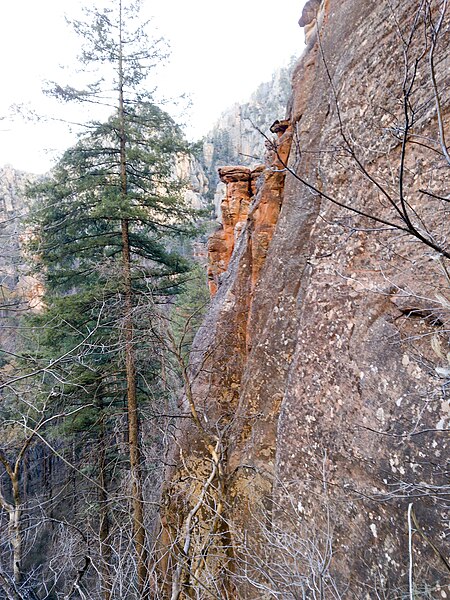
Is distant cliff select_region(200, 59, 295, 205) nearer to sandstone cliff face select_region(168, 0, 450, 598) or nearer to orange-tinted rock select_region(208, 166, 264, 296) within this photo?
orange-tinted rock select_region(208, 166, 264, 296)

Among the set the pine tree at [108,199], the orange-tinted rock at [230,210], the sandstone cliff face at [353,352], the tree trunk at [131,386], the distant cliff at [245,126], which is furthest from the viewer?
the distant cliff at [245,126]

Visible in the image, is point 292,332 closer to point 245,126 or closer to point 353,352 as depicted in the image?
point 353,352

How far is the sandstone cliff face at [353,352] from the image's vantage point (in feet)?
8.27

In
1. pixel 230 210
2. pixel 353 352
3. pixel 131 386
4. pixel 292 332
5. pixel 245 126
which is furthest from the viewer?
pixel 245 126

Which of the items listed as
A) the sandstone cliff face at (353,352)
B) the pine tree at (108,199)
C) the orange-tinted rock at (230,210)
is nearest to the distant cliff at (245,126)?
the orange-tinted rock at (230,210)

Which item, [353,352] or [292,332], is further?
[292,332]

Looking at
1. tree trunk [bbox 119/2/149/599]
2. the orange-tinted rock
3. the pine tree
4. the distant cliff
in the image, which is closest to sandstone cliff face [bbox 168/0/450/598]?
tree trunk [bbox 119/2/149/599]

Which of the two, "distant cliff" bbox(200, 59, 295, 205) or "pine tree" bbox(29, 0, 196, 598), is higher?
"distant cliff" bbox(200, 59, 295, 205)

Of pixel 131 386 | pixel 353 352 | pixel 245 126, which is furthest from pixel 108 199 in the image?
pixel 245 126

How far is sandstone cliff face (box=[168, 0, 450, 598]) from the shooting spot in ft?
8.27

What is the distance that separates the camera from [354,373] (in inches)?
128

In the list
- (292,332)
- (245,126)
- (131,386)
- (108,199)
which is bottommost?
(131,386)

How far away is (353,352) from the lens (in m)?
3.32

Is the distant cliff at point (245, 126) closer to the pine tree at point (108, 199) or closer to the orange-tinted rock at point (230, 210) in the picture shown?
the orange-tinted rock at point (230, 210)
